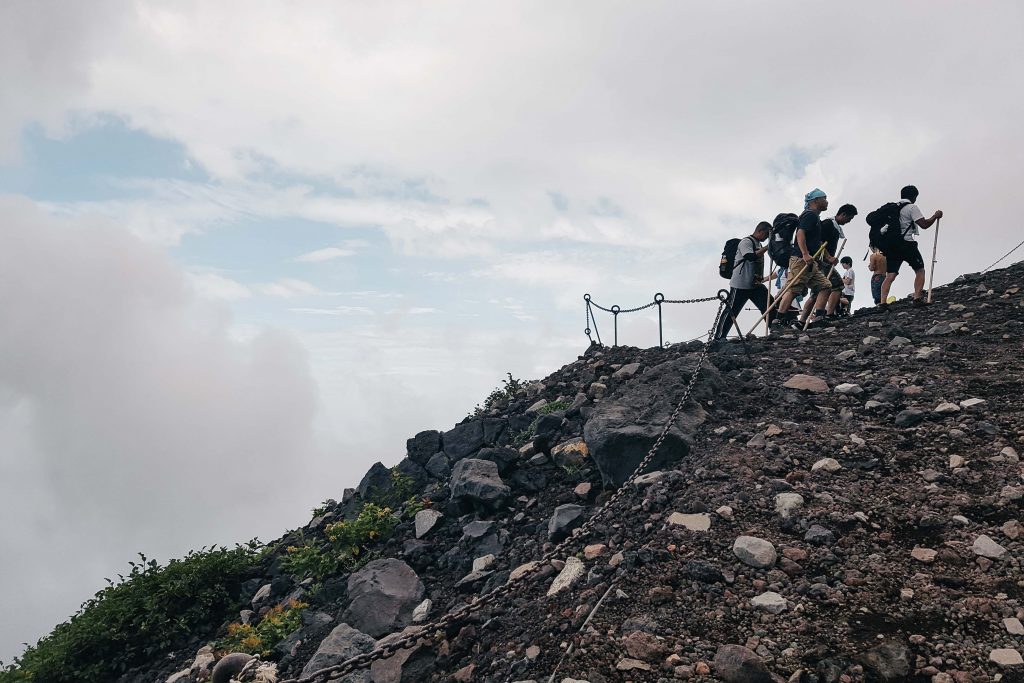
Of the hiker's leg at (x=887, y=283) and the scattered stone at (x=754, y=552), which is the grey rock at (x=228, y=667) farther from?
the hiker's leg at (x=887, y=283)

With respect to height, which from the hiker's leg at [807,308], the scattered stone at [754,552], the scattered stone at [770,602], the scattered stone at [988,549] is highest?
the hiker's leg at [807,308]

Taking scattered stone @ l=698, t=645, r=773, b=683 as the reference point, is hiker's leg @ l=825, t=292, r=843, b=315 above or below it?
above

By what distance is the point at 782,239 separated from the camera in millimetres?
12219

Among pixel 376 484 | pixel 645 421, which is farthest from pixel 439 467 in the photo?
pixel 645 421

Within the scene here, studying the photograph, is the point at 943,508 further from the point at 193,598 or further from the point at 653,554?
the point at 193,598

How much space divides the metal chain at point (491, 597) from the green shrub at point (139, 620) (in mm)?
3307

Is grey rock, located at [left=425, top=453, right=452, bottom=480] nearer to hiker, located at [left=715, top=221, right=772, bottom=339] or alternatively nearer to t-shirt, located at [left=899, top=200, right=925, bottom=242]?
hiker, located at [left=715, top=221, right=772, bottom=339]

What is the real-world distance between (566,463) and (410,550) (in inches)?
83.8

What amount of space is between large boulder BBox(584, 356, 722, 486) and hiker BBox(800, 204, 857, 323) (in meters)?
4.91

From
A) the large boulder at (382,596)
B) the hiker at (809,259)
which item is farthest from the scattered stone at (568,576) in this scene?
the hiker at (809,259)

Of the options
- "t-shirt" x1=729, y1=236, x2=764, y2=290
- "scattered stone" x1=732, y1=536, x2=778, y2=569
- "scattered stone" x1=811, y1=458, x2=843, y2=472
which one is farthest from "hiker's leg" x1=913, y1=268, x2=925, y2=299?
"scattered stone" x1=732, y1=536, x2=778, y2=569

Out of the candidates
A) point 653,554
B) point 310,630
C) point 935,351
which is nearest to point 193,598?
point 310,630

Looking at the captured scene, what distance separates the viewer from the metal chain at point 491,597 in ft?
14.8

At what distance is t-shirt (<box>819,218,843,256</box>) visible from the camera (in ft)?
38.6
